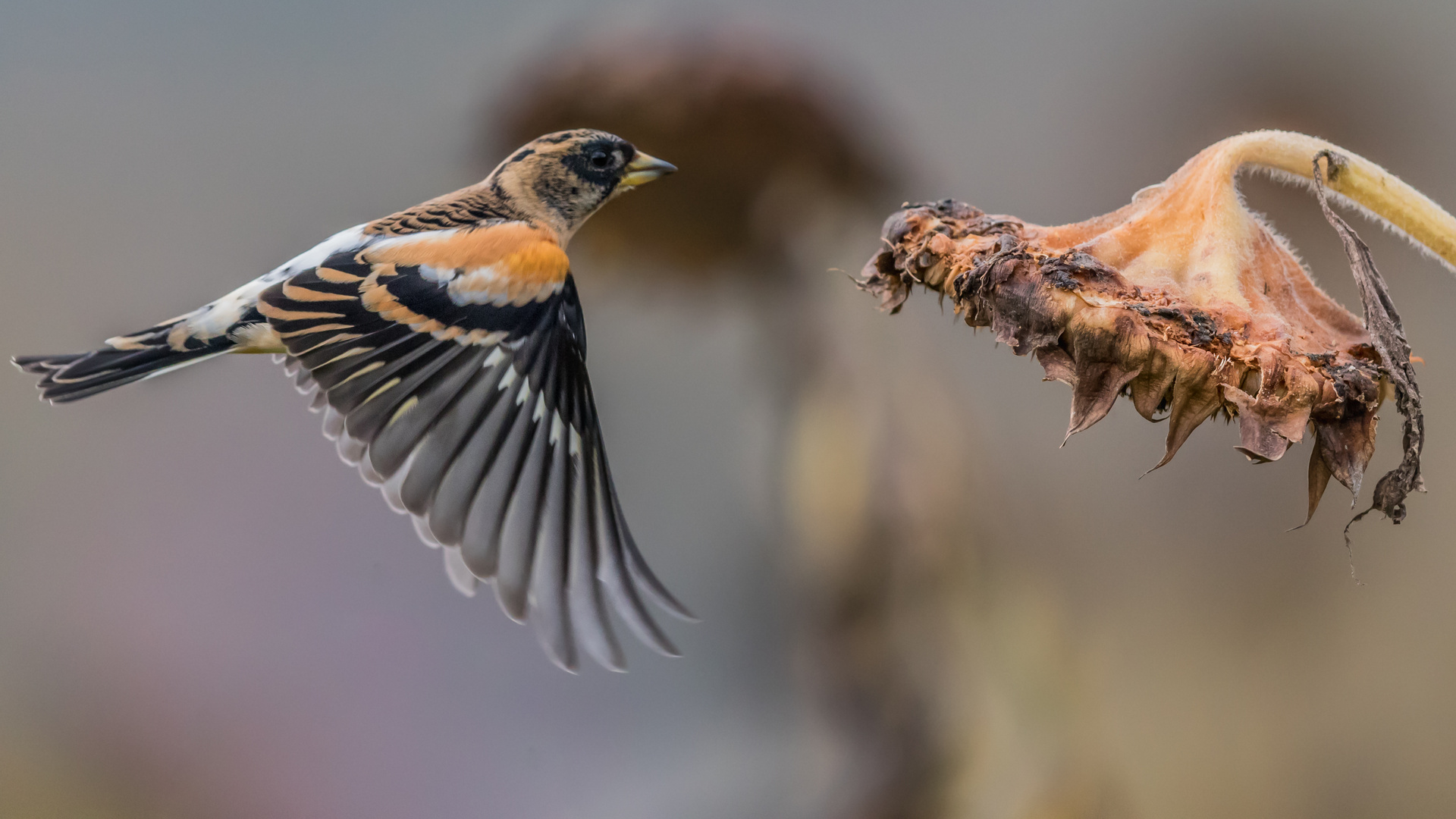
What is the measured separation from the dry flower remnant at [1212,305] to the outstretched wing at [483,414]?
0.17 metres

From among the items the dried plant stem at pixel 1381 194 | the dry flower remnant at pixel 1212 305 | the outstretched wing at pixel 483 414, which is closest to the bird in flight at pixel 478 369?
the outstretched wing at pixel 483 414

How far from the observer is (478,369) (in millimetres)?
391

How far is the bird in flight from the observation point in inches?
14.7

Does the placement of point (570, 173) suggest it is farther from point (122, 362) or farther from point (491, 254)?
point (122, 362)

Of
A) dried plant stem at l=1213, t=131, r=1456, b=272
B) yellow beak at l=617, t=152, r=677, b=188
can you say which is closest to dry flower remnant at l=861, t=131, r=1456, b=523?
dried plant stem at l=1213, t=131, r=1456, b=272

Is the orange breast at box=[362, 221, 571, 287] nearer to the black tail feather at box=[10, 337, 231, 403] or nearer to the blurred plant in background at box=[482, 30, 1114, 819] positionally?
the black tail feather at box=[10, 337, 231, 403]

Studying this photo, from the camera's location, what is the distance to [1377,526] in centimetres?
86

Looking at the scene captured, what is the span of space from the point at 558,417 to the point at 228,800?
517 millimetres

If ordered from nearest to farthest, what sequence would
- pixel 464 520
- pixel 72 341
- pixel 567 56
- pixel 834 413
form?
1. pixel 464 520
2. pixel 72 341
3. pixel 567 56
4. pixel 834 413

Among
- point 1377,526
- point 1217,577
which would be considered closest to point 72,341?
point 1217,577

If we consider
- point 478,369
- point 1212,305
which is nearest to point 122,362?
point 478,369

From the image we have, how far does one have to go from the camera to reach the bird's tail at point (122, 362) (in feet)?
1.29

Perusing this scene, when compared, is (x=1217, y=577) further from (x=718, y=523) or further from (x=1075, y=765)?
(x=718, y=523)

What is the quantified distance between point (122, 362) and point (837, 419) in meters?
0.56
